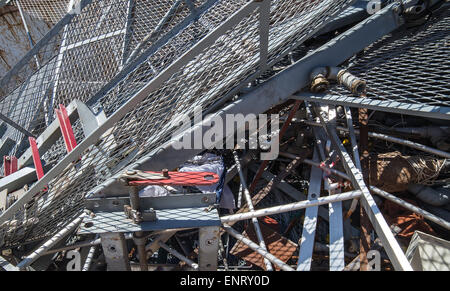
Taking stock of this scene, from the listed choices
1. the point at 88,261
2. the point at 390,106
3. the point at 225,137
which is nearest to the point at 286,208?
the point at 225,137

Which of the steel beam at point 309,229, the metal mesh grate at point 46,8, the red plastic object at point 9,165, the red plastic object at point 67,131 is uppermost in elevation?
the metal mesh grate at point 46,8

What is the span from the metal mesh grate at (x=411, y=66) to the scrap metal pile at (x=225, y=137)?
0.02 m

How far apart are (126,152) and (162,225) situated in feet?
2.44

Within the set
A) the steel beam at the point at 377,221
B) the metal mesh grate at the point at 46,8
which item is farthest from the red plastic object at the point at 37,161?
the metal mesh grate at the point at 46,8

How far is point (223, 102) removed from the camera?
2566 mm

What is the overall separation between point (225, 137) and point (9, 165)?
234 centimetres

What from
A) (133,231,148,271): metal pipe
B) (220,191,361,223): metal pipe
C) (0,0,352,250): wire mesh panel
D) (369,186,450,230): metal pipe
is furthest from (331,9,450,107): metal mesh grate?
(133,231,148,271): metal pipe

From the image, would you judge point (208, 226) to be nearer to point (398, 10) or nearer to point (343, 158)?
point (343, 158)

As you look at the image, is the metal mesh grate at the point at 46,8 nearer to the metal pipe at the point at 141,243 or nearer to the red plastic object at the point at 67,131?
the red plastic object at the point at 67,131

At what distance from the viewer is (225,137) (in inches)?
113

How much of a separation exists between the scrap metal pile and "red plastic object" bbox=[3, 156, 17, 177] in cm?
2

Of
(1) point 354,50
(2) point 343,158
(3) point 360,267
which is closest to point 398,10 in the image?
(1) point 354,50

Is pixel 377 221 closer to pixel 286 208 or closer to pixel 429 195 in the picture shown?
pixel 286 208

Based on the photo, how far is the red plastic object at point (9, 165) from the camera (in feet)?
10.5
